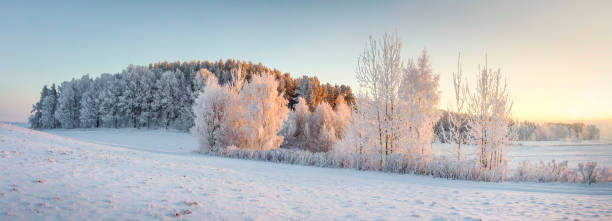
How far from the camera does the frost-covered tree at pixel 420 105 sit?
881cm

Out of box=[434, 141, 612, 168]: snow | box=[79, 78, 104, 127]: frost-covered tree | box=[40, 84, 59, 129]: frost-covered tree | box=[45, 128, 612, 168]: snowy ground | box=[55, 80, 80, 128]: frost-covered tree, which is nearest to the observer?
box=[434, 141, 612, 168]: snow

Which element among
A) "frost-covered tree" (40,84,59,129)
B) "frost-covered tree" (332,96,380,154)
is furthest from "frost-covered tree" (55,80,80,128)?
"frost-covered tree" (332,96,380,154)

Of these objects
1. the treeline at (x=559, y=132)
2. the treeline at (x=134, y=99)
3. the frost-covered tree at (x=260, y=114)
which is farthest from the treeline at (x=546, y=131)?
the treeline at (x=134, y=99)

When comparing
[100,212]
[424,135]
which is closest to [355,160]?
[424,135]

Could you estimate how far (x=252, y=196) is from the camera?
185 inches

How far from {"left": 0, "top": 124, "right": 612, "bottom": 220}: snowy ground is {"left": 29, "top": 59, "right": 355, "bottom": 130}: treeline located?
997 inches

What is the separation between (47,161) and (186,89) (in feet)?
97.9

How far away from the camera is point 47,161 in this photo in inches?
252

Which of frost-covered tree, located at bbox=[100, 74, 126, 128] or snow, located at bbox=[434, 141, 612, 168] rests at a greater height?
frost-covered tree, located at bbox=[100, 74, 126, 128]

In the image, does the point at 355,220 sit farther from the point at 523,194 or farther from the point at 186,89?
the point at 186,89

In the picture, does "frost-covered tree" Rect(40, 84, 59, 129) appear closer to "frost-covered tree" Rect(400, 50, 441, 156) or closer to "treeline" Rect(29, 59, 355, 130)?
"treeline" Rect(29, 59, 355, 130)

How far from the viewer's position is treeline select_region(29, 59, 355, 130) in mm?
33656

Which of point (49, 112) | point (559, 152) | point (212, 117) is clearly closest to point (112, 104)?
point (49, 112)

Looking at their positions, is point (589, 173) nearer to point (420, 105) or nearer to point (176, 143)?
point (420, 105)
